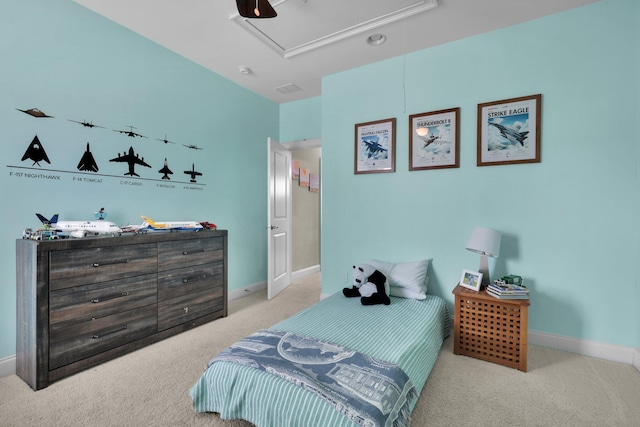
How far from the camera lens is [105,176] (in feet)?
8.20

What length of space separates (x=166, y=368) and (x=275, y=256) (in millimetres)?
1942

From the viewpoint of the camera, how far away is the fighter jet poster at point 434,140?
110 inches

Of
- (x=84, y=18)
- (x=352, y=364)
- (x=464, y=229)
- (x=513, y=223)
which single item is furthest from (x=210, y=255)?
(x=513, y=223)

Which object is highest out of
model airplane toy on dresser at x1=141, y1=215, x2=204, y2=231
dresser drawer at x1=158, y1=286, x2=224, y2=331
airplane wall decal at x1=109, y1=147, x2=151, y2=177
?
airplane wall decal at x1=109, y1=147, x2=151, y2=177

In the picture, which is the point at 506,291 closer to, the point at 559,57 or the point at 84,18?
the point at 559,57

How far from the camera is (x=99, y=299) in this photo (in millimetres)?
2094

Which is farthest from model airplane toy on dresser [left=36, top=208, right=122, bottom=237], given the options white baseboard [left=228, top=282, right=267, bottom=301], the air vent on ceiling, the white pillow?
the air vent on ceiling

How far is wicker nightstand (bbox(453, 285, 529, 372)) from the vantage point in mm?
2066

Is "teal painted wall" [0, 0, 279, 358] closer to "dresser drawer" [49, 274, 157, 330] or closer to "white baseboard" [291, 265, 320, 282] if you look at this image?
"dresser drawer" [49, 274, 157, 330]

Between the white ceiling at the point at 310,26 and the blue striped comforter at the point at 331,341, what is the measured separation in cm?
247

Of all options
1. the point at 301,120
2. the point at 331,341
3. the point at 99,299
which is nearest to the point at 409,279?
the point at 331,341

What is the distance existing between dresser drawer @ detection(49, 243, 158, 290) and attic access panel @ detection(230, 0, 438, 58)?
6.97 feet

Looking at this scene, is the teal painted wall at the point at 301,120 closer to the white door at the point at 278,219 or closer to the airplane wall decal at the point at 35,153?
the white door at the point at 278,219

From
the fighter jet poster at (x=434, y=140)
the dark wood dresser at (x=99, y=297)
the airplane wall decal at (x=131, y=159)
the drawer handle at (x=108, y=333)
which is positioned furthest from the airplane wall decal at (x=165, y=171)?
the fighter jet poster at (x=434, y=140)
